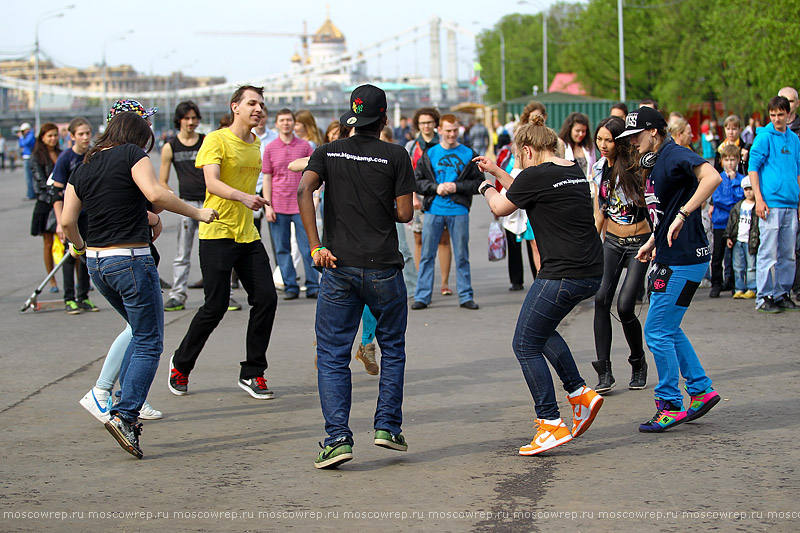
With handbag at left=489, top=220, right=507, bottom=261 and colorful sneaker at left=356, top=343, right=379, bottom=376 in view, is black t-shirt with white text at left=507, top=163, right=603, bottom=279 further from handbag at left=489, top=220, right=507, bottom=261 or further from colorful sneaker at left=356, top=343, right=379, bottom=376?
handbag at left=489, top=220, right=507, bottom=261

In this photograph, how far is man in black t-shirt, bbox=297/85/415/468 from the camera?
5.20 metres

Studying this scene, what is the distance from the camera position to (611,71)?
53.6m

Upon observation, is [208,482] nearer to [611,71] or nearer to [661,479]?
[661,479]

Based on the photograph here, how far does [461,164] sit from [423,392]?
13.5 ft

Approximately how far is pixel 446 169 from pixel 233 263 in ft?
13.2

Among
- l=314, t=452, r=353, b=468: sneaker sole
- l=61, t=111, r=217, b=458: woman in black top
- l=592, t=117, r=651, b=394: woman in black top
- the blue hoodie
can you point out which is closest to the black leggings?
l=592, t=117, r=651, b=394: woman in black top

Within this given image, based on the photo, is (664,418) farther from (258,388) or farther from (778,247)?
(778,247)

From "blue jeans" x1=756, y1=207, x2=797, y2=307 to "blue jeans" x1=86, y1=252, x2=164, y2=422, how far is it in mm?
6020

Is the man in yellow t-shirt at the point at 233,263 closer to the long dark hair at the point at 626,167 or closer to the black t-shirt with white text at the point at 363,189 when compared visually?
the black t-shirt with white text at the point at 363,189

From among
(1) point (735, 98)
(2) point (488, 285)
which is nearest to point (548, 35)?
(1) point (735, 98)

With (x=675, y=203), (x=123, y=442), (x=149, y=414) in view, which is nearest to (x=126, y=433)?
(x=123, y=442)

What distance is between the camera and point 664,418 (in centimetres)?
567

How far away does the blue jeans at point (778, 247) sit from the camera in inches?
363

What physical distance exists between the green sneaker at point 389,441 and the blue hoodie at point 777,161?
525 cm
